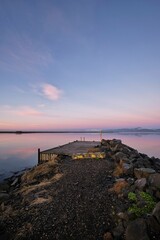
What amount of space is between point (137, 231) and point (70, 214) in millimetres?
2731

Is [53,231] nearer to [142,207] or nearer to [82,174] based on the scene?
[142,207]

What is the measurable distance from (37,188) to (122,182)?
4.62 metres

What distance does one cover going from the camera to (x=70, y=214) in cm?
721

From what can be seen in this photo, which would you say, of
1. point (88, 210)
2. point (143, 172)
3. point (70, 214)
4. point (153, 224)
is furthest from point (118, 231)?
point (143, 172)

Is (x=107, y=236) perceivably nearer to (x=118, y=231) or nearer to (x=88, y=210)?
(x=118, y=231)

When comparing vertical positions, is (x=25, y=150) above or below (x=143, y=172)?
below

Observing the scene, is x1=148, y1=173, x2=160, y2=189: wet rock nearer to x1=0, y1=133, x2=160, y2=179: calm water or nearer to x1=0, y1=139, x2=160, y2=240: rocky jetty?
x1=0, y1=139, x2=160, y2=240: rocky jetty

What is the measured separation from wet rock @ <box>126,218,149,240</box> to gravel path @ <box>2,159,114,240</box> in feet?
3.13

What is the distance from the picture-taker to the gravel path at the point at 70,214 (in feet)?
20.4

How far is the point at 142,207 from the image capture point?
671 cm

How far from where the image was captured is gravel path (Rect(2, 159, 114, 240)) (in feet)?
20.4

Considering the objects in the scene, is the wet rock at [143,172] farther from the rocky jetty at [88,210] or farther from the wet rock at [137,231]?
the wet rock at [137,231]

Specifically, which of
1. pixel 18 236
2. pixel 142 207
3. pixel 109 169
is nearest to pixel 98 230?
pixel 142 207

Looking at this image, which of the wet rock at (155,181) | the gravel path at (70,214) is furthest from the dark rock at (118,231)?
the wet rock at (155,181)
